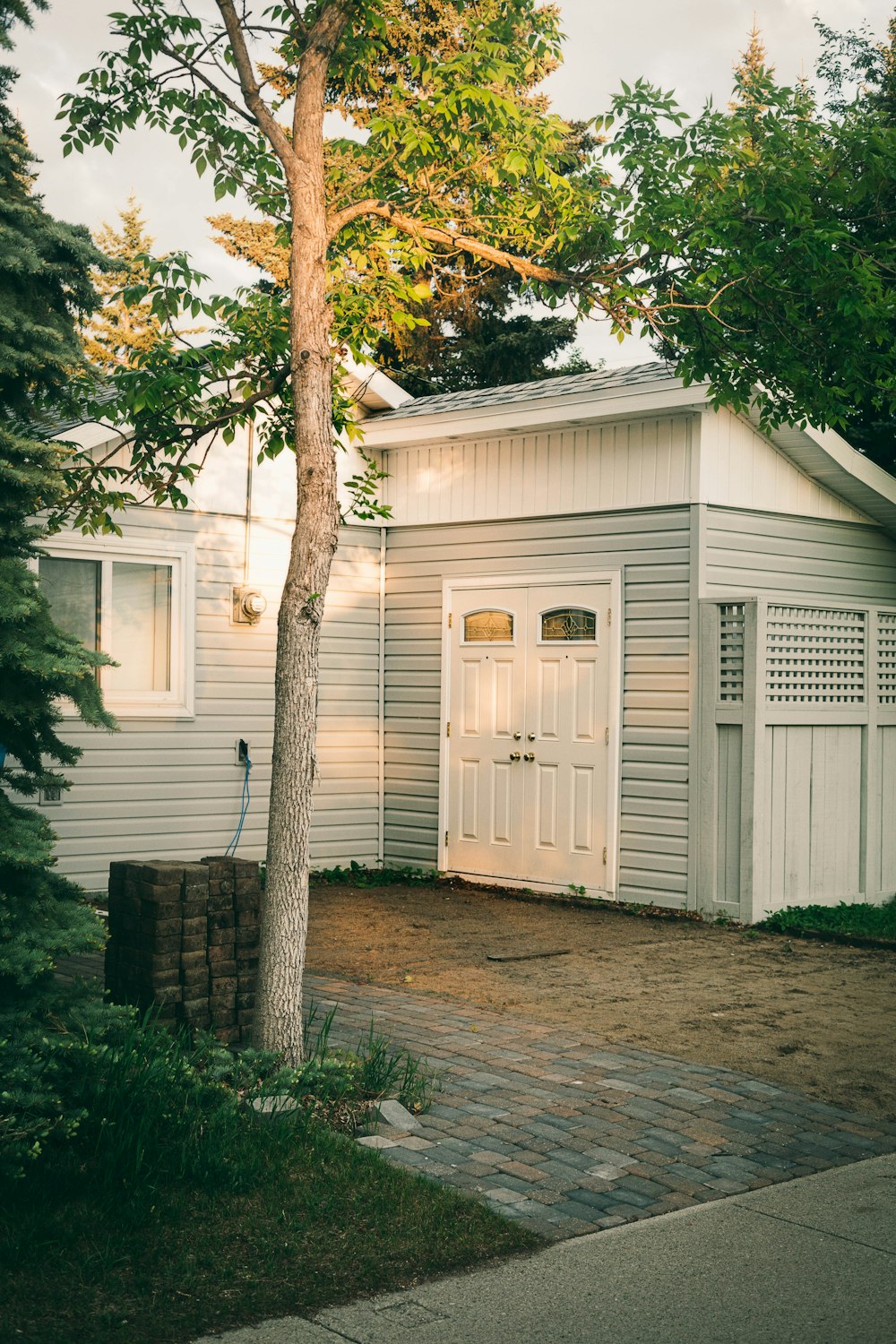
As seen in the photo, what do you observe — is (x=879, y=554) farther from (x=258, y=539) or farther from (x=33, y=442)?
(x=33, y=442)

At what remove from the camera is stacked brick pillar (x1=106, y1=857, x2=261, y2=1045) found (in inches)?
230

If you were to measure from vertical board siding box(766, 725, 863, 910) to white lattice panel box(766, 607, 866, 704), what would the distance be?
0.26m

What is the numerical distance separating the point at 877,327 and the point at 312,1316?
5360mm

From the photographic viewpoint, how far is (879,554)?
491 inches

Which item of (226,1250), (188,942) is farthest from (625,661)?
(226,1250)

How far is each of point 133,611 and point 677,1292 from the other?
8.05 meters

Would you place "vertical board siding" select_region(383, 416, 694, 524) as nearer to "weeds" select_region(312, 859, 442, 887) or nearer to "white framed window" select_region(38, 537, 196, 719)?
"white framed window" select_region(38, 537, 196, 719)

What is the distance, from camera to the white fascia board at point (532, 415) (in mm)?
10219

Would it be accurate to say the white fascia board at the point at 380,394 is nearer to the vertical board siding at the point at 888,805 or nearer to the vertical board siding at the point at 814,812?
the vertical board siding at the point at 814,812

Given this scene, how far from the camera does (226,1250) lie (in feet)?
12.9

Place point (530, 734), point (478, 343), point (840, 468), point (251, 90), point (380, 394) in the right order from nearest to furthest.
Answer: point (251, 90), point (840, 468), point (530, 734), point (380, 394), point (478, 343)

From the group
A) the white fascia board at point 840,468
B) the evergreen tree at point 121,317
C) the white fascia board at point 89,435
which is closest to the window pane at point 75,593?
the white fascia board at point 89,435

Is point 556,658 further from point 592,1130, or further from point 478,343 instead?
point 478,343

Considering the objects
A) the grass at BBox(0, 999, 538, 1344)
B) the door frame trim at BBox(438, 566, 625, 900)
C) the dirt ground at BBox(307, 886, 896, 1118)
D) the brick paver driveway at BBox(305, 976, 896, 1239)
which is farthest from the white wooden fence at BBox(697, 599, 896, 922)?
the grass at BBox(0, 999, 538, 1344)
